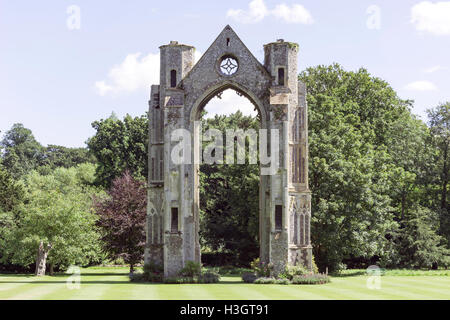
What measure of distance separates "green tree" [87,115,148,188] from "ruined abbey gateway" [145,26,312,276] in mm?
20517

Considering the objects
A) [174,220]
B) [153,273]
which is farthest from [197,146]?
[153,273]

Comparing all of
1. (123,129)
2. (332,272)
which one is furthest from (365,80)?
(123,129)

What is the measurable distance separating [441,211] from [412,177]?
3737mm

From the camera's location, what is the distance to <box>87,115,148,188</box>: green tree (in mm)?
53094

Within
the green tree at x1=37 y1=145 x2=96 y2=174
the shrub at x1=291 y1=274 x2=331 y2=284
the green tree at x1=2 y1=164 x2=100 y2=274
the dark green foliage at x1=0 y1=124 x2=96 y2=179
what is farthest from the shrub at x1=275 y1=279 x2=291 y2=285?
the green tree at x1=37 y1=145 x2=96 y2=174

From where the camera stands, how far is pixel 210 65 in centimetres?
3188

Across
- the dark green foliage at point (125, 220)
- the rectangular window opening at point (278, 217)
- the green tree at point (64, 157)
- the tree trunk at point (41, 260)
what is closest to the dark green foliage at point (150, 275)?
the dark green foliage at point (125, 220)

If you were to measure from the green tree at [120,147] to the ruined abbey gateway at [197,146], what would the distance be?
20.5 metres

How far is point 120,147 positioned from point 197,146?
23.6 metres

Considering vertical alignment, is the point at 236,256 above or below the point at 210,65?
below

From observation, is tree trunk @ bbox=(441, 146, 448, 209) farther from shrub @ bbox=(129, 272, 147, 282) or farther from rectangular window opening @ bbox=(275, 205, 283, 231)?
shrub @ bbox=(129, 272, 147, 282)

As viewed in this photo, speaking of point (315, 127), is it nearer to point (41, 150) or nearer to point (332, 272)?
point (332, 272)

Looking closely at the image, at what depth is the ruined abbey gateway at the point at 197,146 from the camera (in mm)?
29984

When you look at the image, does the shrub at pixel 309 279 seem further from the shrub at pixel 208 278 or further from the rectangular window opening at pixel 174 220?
the rectangular window opening at pixel 174 220
